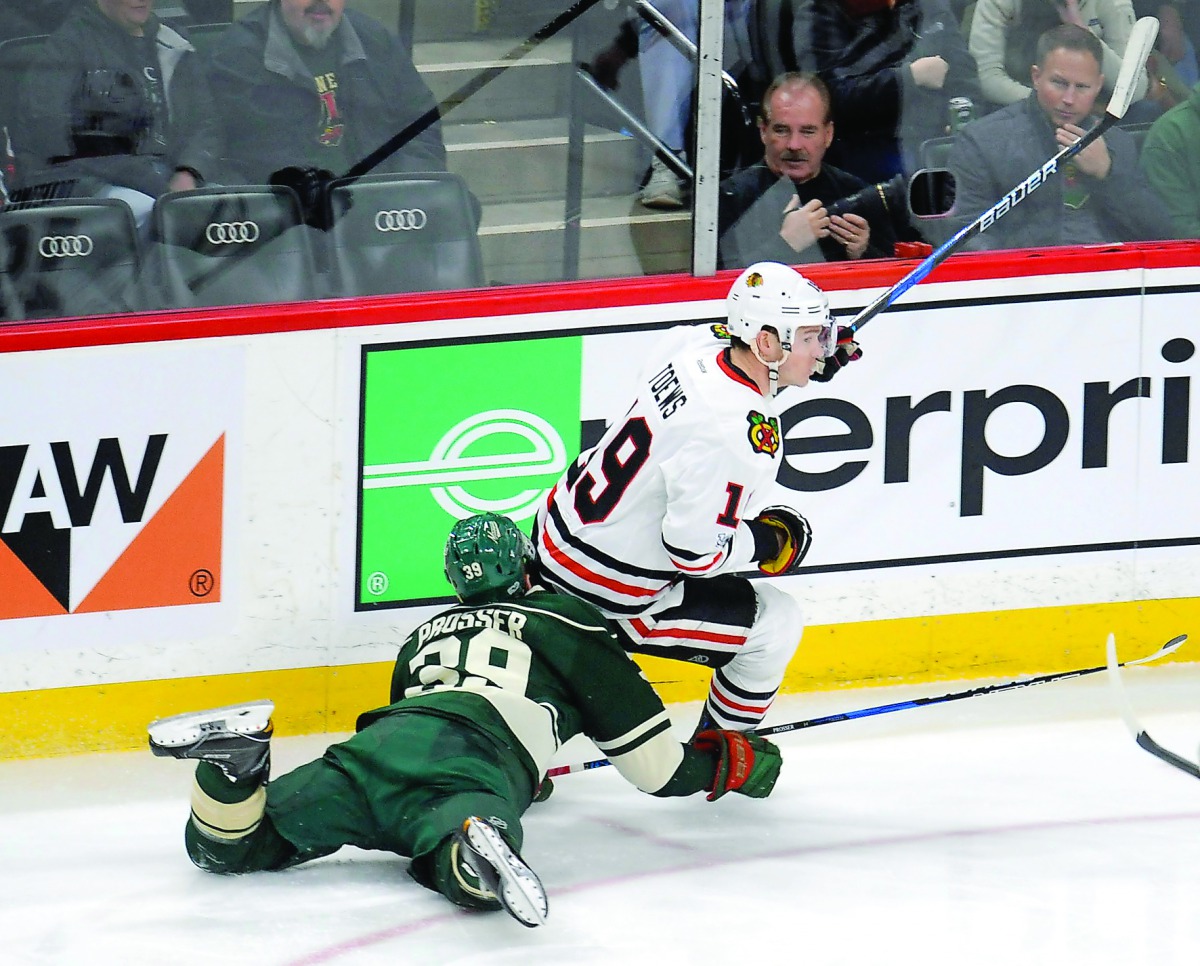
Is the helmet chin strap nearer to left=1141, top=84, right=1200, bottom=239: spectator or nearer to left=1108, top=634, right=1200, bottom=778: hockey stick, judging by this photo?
left=1108, top=634, right=1200, bottom=778: hockey stick

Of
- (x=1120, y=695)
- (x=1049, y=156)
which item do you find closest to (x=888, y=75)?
(x=1049, y=156)

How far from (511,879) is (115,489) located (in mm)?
1300

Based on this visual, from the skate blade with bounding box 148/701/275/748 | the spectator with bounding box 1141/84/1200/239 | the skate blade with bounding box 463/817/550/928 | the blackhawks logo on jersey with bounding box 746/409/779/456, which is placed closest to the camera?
the skate blade with bounding box 463/817/550/928

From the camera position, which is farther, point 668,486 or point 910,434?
point 910,434

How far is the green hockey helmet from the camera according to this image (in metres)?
3.64

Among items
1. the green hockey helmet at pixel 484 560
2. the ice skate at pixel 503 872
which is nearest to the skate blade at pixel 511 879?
the ice skate at pixel 503 872

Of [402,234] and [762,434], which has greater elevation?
[402,234]

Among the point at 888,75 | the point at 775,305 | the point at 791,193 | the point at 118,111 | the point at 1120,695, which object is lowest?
the point at 1120,695

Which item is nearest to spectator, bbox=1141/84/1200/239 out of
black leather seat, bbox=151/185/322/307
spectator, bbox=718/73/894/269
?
spectator, bbox=718/73/894/269

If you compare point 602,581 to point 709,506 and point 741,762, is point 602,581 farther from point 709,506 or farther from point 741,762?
point 741,762

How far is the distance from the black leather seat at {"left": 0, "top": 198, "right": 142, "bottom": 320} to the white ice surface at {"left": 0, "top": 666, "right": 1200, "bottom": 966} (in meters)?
0.93

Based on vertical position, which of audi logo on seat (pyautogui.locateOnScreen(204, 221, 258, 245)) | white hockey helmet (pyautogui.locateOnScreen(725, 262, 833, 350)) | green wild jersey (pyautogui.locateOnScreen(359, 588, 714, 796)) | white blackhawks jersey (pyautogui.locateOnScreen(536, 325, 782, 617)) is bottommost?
green wild jersey (pyautogui.locateOnScreen(359, 588, 714, 796))

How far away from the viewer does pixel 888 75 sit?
14.2ft

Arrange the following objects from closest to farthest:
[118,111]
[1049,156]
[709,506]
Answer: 1. [709,506]
2. [118,111]
3. [1049,156]
